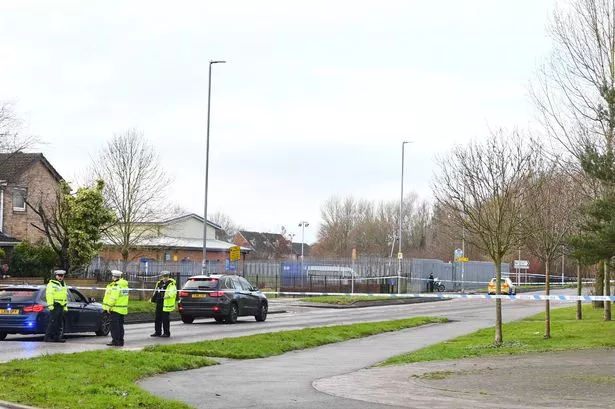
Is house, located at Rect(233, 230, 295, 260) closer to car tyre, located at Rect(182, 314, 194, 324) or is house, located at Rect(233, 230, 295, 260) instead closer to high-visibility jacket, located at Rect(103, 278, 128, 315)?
car tyre, located at Rect(182, 314, 194, 324)

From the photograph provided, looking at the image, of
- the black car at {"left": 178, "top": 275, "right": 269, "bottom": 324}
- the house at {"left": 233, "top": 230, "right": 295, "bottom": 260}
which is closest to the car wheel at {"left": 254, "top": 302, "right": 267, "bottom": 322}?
the black car at {"left": 178, "top": 275, "right": 269, "bottom": 324}

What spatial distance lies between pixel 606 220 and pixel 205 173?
21.0 metres

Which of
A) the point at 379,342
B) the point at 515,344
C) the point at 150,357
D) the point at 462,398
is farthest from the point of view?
the point at 379,342

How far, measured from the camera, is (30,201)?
167ft

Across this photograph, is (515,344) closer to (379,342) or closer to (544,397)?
(379,342)

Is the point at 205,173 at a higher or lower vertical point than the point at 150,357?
higher

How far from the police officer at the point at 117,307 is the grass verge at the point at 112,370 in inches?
67.3

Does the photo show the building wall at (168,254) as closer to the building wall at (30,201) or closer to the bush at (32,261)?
the building wall at (30,201)

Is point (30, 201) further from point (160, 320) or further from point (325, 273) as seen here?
point (160, 320)

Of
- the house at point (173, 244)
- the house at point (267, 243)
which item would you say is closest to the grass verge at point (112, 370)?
the house at point (173, 244)

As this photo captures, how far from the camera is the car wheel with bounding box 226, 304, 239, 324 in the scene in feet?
94.4

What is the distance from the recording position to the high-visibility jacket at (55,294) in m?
20.3

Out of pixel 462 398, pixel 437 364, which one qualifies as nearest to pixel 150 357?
pixel 437 364

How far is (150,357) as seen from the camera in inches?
623
